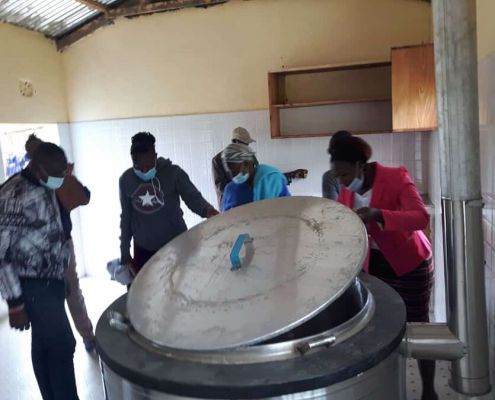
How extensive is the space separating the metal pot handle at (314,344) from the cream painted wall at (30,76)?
374 centimetres

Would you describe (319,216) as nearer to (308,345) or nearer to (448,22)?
(308,345)

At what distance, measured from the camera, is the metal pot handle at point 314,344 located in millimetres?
985

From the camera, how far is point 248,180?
90.0 inches

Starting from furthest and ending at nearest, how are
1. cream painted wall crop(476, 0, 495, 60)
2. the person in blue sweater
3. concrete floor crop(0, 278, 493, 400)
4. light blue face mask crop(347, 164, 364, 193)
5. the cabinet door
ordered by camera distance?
the cabinet door < concrete floor crop(0, 278, 493, 400) < the person in blue sweater < light blue face mask crop(347, 164, 364, 193) < cream painted wall crop(476, 0, 495, 60)

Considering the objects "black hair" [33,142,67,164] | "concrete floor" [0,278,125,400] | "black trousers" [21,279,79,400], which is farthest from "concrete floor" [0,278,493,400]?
"black hair" [33,142,67,164]

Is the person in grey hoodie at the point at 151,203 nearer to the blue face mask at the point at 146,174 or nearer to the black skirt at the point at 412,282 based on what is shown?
the blue face mask at the point at 146,174

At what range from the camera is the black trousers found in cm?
205

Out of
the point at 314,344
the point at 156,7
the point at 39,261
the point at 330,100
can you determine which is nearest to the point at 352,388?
the point at 314,344

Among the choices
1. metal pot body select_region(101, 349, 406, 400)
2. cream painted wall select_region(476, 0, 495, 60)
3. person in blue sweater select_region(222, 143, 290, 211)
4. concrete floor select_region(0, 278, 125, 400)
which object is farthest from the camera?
concrete floor select_region(0, 278, 125, 400)

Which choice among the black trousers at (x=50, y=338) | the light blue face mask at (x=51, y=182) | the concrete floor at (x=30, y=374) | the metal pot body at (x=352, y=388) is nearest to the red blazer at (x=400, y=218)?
the metal pot body at (x=352, y=388)

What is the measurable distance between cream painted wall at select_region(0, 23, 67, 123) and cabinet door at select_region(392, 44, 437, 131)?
9.87 feet

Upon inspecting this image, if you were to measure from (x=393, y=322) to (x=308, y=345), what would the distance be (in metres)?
0.24

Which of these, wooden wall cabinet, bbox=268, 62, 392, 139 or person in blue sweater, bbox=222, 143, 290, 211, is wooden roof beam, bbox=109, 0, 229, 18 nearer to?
wooden wall cabinet, bbox=268, 62, 392, 139

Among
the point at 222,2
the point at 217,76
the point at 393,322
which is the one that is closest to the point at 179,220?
the point at 393,322
